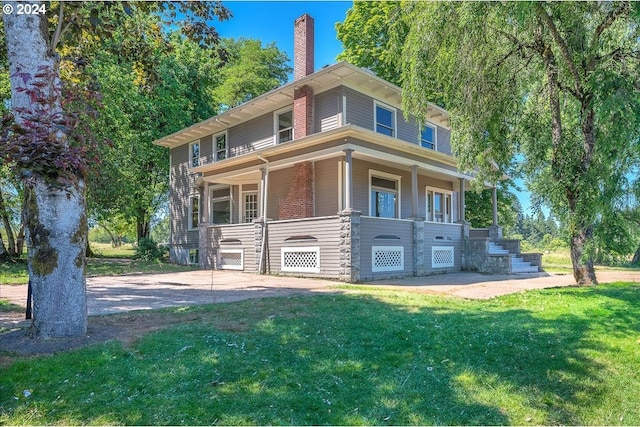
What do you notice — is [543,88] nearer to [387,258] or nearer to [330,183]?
[387,258]

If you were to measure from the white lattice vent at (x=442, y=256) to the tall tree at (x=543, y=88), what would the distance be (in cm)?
515

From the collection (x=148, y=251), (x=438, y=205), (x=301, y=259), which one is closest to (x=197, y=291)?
(x=301, y=259)

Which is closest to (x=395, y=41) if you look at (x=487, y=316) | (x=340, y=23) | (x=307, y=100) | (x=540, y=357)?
(x=307, y=100)

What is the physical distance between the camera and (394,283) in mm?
10836

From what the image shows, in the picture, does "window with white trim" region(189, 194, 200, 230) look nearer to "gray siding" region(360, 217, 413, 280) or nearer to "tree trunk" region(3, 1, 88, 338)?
"gray siding" region(360, 217, 413, 280)

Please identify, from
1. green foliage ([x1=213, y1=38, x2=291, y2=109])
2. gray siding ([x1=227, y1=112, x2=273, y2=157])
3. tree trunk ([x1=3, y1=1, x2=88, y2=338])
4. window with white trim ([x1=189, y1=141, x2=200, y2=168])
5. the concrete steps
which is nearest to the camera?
tree trunk ([x1=3, y1=1, x2=88, y2=338])

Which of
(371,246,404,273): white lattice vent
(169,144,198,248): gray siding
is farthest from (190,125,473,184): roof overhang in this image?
(169,144,198,248): gray siding

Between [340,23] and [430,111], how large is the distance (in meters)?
10.2

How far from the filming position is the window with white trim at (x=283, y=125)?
14.6m

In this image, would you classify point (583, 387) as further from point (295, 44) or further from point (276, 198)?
point (295, 44)

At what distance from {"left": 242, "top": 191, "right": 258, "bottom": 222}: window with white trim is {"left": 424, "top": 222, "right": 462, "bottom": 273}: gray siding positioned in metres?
7.48

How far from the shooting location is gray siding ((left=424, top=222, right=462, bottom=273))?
1353 centimetres

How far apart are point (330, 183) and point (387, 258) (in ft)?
11.2

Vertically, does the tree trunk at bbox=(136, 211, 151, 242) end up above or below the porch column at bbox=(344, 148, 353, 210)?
below
